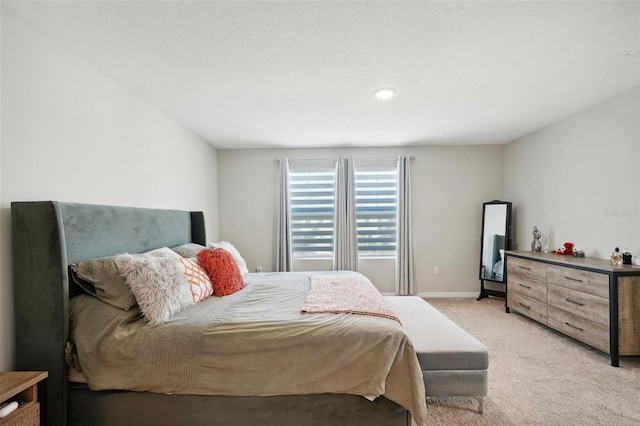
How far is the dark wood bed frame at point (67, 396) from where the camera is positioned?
1545 millimetres

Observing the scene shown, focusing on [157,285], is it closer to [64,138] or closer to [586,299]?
[64,138]

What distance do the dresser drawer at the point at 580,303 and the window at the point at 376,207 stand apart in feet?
6.82

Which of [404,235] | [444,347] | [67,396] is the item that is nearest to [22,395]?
→ [67,396]

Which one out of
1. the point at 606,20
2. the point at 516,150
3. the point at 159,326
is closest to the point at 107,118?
the point at 159,326

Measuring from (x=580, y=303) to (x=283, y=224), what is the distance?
140 inches

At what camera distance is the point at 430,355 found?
1816 millimetres

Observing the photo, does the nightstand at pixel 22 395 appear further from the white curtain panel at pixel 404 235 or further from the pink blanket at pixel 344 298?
the white curtain panel at pixel 404 235

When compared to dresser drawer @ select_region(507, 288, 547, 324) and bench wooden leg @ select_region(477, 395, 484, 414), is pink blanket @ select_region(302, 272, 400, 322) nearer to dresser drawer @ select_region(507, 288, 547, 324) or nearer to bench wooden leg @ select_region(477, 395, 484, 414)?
bench wooden leg @ select_region(477, 395, 484, 414)

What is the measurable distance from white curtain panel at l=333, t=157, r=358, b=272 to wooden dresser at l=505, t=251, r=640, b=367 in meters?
2.17

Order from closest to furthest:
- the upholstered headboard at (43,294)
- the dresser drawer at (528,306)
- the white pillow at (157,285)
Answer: the upholstered headboard at (43,294) → the white pillow at (157,285) → the dresser drawer at (528,306)

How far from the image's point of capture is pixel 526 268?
343cm

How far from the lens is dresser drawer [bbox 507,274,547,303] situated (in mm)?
3162

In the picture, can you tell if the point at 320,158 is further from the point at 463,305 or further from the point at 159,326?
the point at 159,326

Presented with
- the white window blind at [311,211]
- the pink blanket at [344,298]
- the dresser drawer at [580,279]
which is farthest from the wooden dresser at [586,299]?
the white window blind at [311,211]
